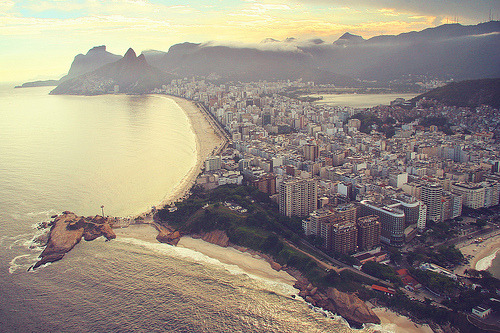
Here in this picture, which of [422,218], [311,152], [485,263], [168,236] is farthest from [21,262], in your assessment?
[311,152]

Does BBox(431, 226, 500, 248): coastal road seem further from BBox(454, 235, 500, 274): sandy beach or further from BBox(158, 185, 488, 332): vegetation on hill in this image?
BBox(158, 185, 488, 332): vegetation on hill

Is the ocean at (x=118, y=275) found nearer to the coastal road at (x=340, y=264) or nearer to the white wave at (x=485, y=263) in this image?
the coastal road at (x=340, y=264)

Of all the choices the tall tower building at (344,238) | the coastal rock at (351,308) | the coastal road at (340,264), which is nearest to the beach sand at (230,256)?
the coastal rock at (351,308)

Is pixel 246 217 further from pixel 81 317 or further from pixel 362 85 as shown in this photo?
pixel 362 85

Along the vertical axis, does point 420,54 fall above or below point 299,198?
above

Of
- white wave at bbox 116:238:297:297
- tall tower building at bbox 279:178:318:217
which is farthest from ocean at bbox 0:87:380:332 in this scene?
tall tower building at bbox 279:178:318:217

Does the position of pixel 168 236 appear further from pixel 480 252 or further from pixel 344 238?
pixel 480 252
